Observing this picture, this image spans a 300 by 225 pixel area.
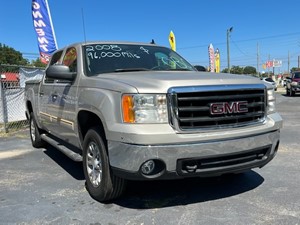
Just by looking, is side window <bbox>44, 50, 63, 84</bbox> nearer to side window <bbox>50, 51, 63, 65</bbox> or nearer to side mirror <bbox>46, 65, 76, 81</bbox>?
side window <bbox>50, 51, 63, 65</bbox>

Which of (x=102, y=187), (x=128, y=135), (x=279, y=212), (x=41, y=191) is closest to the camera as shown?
(x=128, y=135)

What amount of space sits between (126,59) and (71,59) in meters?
0.90

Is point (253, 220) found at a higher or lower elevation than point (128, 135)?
lower

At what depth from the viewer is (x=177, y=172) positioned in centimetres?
381

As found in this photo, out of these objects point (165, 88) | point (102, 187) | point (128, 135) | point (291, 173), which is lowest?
point (291, 173)

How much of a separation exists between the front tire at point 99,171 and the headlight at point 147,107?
614 millimetres

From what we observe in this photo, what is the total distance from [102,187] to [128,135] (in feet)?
2.97

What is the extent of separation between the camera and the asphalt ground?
3908mm

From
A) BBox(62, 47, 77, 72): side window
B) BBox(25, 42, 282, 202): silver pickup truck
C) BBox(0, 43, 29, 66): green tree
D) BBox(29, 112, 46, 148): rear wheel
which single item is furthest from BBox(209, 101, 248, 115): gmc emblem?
BBox(0, 43, 29, 66): green tree

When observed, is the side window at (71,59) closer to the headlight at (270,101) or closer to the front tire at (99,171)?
the front tire at (99,171)

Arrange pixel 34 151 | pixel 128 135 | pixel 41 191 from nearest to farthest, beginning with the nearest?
pixel 128 135 < pixel 41 191 < pixel 34 151

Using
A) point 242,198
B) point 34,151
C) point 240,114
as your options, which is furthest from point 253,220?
point 34,151

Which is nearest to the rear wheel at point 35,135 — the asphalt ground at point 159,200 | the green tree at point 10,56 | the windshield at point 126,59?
the asphalt ground at point 159,200

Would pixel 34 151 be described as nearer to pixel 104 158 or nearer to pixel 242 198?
pixel 104 158
